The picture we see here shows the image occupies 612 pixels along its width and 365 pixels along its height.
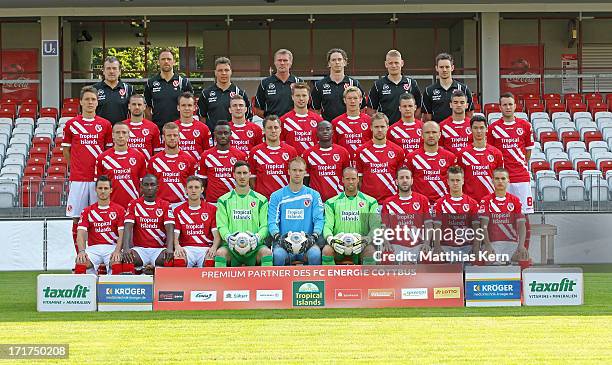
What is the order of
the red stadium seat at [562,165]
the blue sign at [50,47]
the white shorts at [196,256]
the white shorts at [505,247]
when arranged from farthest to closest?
the blue sign at [50,47], the red stadium seat at [562,165], the white shorts at [196,256], the white shorts at [505,247]

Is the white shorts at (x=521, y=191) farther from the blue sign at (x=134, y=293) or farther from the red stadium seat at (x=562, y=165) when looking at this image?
the red stadium seat at (x=562, y=165)

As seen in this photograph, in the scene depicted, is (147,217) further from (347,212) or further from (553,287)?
(553,287)

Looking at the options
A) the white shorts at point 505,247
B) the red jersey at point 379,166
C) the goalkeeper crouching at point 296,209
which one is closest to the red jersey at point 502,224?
the white shorts at point 505,247

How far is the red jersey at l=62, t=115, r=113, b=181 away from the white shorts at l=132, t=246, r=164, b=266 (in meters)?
1.29

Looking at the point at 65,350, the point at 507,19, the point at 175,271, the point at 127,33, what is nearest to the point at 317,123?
the point at 175,271

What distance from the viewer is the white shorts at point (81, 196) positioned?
41.4ft

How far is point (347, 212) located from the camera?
11.3 meters

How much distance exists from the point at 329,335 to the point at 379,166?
362 centimetres

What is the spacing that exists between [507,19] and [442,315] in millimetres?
17230

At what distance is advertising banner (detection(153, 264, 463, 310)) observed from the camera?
1059 cm

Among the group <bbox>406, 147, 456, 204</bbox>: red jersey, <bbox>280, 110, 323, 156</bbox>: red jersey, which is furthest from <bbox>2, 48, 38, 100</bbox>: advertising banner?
<bbox>406, 147, 456, 204</bbox>: red jersey

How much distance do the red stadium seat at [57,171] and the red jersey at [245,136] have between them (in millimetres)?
8262

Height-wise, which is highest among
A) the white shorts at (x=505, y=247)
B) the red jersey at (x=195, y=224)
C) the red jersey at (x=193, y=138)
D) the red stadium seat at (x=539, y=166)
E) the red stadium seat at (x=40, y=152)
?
the red stadium seat at (x=40, y=152)

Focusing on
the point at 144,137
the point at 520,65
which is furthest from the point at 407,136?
the point at 520,65
